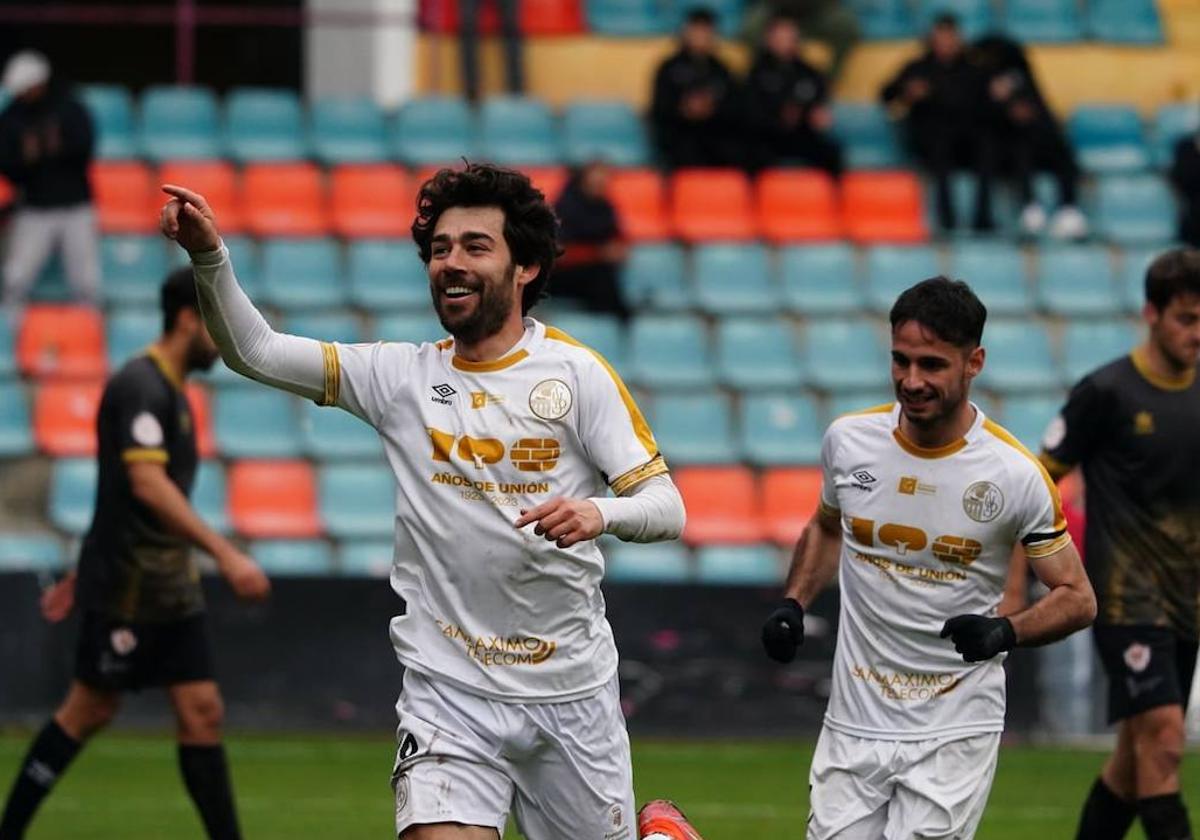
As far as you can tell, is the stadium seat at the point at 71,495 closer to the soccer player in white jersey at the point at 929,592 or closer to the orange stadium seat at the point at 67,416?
the orange stadium seat at the point at 67,416

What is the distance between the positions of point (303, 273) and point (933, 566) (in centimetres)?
1020

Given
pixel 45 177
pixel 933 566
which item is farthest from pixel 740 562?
pixel 933 566

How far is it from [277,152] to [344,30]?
4.80 ft

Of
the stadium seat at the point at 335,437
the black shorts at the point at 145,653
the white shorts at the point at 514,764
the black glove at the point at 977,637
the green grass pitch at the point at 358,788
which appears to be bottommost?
the green grass pitch at the point at 358,788

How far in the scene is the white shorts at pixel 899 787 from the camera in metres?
6.36

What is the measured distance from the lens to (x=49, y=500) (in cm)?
1442

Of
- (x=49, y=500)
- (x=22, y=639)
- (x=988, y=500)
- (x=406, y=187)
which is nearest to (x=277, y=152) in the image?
(x=406, y=187)

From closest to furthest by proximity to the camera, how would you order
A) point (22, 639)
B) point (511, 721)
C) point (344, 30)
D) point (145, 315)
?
point (511, 721)
point (22, 639)
point (145, 315)
point (344, 30)

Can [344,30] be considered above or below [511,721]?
above

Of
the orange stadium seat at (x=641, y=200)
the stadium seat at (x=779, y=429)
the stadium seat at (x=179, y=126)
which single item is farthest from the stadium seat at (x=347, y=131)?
the stadium seat at (x=779, y=429)

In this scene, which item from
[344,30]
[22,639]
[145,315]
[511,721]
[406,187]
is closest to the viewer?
[511,721]

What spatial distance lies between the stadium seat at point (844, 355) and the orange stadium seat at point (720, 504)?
3.79ft

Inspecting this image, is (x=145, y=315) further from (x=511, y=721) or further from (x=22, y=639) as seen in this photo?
(x=511, y=721)

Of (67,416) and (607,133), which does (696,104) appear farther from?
(67,416)
